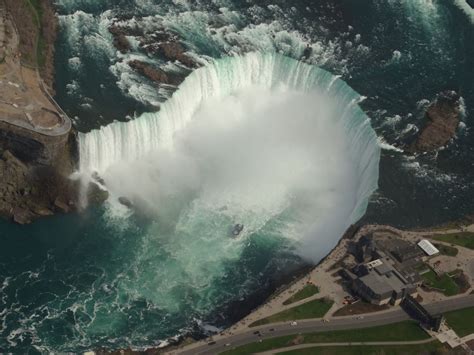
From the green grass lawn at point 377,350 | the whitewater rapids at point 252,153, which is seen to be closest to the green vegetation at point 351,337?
the green grass lawn at point 377,350

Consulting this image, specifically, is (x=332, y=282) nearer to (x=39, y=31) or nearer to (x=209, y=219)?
(x=209, y=219)

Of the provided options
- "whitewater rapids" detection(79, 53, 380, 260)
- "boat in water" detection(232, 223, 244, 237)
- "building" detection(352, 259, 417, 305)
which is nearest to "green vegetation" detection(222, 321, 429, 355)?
"building" detection(352, 259, 417, 305)

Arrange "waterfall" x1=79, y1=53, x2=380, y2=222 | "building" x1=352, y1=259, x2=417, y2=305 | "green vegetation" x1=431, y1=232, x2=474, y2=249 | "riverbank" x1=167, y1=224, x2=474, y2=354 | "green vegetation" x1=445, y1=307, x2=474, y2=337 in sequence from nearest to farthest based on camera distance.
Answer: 1. "riverbank" x1=167, y1=224, x2=474, y2=354
2. "green vegetation" x1=445, y1=307, x2=474, y2=337
3. "building" x1=352, y1=259, x2=417, y2=305
4. "green vegetation" x1=431, y1=232, x2=474, y2=249
5. "waterfall" x1=79, y1=53, x2=380, y2=222

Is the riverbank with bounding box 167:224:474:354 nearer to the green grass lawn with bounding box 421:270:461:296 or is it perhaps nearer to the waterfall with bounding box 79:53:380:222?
the green grass lawn with bounding box 421:270:461:296

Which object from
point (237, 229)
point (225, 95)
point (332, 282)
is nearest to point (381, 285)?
point (332, 282)

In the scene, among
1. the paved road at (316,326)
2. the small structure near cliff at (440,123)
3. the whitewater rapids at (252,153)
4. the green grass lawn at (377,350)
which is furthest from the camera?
the small structure near cliff at (440,123)

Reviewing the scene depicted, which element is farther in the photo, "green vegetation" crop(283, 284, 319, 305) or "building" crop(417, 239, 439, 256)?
"building" crop(417, 239, 439, 256)

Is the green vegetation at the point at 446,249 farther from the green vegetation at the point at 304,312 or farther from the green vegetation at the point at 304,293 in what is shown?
the green vegetation at the point at 304,293

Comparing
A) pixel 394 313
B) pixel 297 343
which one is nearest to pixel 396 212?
pixel 394 313
